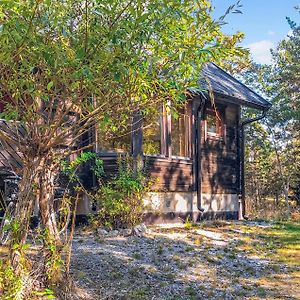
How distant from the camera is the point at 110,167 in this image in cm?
807

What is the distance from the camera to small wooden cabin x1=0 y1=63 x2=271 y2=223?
8172mm

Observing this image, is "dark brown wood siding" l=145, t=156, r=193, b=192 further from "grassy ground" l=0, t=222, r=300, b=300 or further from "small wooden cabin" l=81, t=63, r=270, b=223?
"grassy ground" l=0, t=222, r=300, b=300

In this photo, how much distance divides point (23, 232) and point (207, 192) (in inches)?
276

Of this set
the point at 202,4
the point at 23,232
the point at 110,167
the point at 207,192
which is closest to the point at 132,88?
the point at 202,4

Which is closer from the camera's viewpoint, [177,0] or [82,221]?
[177,0]

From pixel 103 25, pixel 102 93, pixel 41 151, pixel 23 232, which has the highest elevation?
pixel 103 25

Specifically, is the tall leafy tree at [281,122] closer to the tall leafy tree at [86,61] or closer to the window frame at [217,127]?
the window frame at [217,127]

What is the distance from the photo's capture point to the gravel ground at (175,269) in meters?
4.29

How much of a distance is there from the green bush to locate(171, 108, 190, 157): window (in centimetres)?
185

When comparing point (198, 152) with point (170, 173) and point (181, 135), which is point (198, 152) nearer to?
point (181, 135)

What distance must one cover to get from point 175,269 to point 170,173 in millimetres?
3962

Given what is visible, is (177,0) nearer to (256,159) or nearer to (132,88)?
(132,88)

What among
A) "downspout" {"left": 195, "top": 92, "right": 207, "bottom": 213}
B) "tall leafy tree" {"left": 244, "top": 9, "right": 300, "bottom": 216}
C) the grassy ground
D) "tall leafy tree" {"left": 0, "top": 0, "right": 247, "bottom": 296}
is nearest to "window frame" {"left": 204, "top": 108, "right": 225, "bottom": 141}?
"downspout" {"left": 195, "top": 92, "right": 207, "bottom": 213}

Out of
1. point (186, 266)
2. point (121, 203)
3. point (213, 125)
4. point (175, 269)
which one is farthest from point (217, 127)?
point (175, 269)
